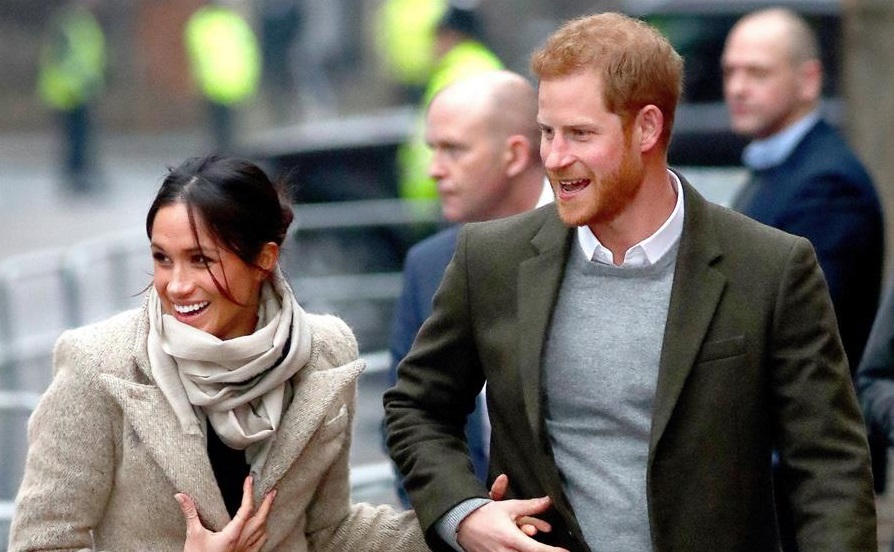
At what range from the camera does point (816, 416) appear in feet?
11.1

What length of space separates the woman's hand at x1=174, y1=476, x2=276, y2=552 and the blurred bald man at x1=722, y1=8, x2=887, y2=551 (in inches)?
75.4

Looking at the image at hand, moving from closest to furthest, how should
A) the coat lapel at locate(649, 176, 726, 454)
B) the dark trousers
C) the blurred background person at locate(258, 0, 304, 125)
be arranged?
the coat lapel at locate(649, 176, 726, 454) < the dark trousers < the blurred background person at locate(258, 0, 304, 125)

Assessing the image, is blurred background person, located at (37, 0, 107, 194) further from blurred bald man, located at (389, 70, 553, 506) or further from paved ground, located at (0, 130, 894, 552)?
blurred bald man, located at (389, 70, 553, 506)

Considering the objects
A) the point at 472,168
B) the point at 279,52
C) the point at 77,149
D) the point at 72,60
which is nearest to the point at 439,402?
A: the point at 472,168

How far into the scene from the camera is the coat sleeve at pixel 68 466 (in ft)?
11.8

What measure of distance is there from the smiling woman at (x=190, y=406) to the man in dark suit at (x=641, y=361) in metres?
0.33

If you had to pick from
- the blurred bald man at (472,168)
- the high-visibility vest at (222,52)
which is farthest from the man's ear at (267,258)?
the high-visibility vest at (222,52)

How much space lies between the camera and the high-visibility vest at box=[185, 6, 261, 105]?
2019 centimetres

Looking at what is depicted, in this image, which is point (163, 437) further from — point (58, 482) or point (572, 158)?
point (572, 158)

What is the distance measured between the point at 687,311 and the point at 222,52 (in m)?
17.6

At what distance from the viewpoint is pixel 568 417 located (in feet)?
11.5

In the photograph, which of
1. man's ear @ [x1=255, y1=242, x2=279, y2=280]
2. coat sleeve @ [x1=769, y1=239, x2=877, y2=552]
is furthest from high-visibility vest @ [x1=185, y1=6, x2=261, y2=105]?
coat sleeve @ [x1=769, y1=239, x2=877, y2=552]

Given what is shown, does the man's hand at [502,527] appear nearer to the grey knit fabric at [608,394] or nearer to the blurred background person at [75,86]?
the grey knit fabric at [608,394]

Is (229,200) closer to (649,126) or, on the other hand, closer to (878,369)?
(649,126)
